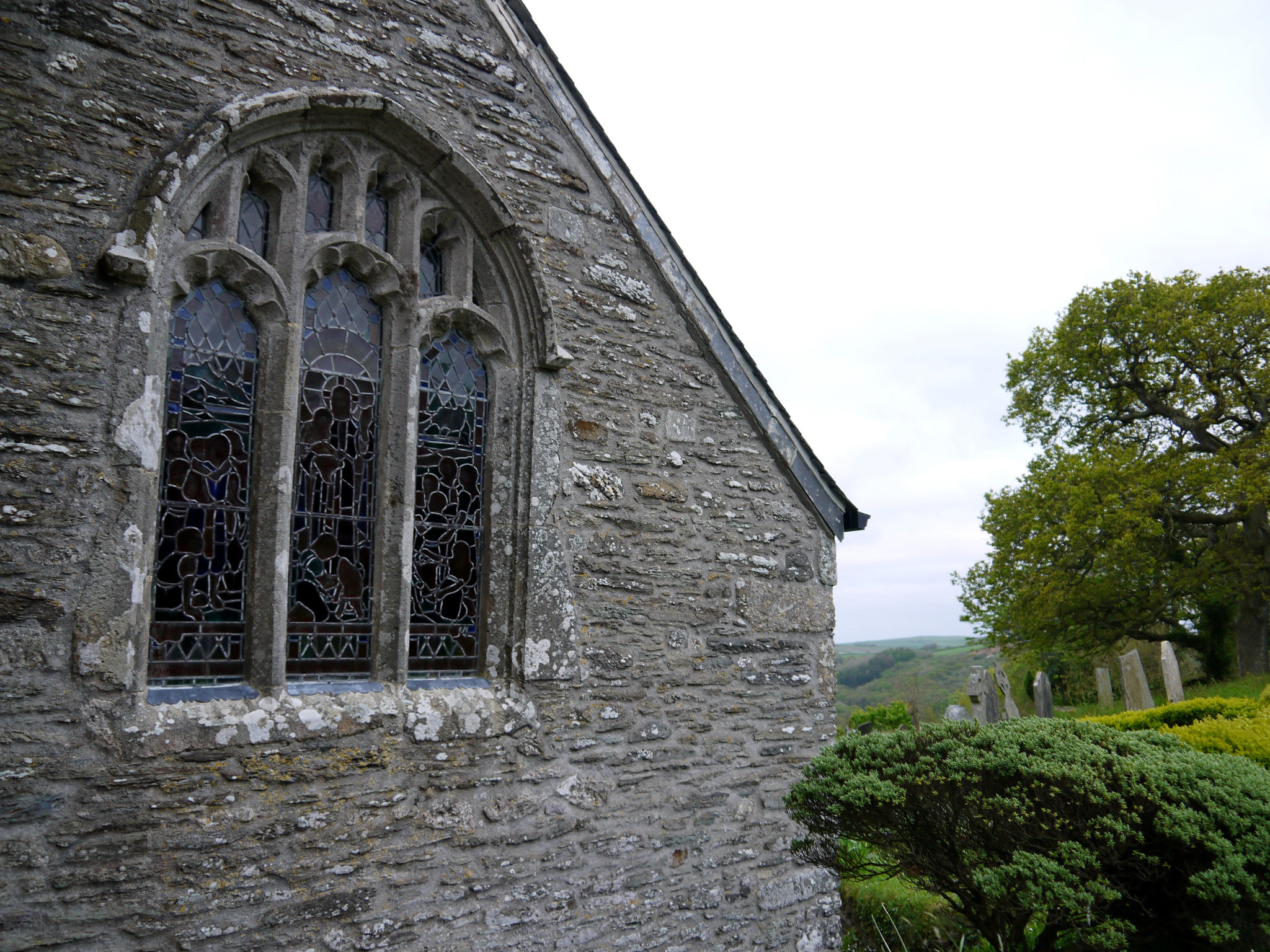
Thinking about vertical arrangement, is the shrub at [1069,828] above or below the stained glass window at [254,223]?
below

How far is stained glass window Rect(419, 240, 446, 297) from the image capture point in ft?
14.4

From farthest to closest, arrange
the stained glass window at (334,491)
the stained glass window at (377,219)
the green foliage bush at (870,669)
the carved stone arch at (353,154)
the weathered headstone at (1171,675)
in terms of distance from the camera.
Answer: the green foliage bush at (870,669) → the weathered headstone at (1171,675) → the stained glass window at (377,219) → the stained glass window at (334,491) → the carved stone arch at (353,154)

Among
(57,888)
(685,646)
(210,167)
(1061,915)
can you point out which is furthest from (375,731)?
(1061,915)

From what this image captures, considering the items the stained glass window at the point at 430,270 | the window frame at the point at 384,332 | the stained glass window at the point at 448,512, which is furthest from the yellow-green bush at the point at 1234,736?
the stained glass window at the point at 430,270

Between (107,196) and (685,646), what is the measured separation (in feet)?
11.8

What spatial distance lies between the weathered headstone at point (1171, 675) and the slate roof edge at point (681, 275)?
8.47 meters

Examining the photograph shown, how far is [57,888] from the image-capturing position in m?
2.96

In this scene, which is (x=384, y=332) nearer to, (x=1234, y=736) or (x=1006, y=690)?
(x=1234, y=736)

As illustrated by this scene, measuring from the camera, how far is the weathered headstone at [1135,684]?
10.8m

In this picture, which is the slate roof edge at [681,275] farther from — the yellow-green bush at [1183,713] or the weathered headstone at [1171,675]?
the weathered headstone at [1171,675]

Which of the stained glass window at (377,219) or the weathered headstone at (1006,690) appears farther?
the weathered headstone at (1006,690)

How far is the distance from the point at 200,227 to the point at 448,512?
5.76 feet

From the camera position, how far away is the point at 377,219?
169 inches

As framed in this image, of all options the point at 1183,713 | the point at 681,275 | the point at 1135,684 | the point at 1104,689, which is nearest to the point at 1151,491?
the point at 1104,689
